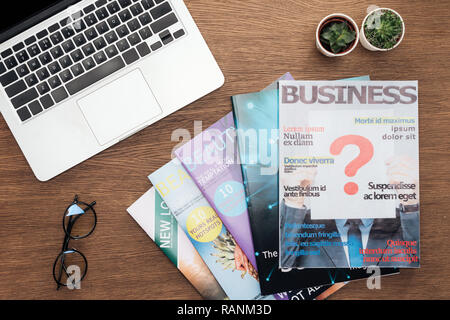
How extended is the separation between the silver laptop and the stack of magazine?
164 mm

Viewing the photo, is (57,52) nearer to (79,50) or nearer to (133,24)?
(79,50)

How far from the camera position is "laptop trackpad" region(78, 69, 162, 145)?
729 millimetres

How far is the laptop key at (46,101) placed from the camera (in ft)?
2.35

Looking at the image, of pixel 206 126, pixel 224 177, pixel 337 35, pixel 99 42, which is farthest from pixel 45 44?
pixel 337 35

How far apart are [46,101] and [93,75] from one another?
0.12m

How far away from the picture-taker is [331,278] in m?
0.75

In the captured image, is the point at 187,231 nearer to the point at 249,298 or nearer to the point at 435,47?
the point at 249,298

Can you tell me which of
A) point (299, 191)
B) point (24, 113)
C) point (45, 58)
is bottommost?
point (299, 191)

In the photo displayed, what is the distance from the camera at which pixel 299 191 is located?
29.5 inches

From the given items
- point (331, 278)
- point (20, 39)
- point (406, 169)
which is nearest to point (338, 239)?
point (331, 278)

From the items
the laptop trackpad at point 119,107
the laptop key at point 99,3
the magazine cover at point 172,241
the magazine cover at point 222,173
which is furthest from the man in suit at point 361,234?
the laptop key at point 99,3

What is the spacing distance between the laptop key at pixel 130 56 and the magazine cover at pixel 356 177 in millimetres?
350

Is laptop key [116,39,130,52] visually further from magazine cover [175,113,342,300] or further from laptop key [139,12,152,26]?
magazine cover [175,113,342,300]

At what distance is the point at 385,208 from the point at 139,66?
2.19 feet
